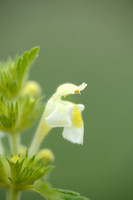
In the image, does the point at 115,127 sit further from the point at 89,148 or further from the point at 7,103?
the point at 7,103

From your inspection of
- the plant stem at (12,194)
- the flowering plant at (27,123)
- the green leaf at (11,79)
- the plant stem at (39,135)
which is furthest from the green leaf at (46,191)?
the green leaf at (11,79)

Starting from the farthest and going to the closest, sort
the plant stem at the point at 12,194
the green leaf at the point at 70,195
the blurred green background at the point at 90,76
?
the blurred green background at the point at 90,76, the plant stem at the point at 12,194, the green leaf at the point at 70,195

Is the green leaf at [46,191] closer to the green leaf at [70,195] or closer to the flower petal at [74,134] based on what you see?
the green leaf at [70,195]

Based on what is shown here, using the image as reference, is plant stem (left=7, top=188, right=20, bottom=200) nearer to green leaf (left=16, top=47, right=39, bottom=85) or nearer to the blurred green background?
green leaf (left=16, top=47, right=39, bottom=85)

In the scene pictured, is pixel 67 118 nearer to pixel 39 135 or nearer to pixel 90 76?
pixel 39 135

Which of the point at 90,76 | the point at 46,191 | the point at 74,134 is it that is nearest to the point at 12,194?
the point at 46,191

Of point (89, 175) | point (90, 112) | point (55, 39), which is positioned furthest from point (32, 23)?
point (89, 175)

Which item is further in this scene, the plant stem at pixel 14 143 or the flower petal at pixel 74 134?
the plant stem at pixel 14 143
